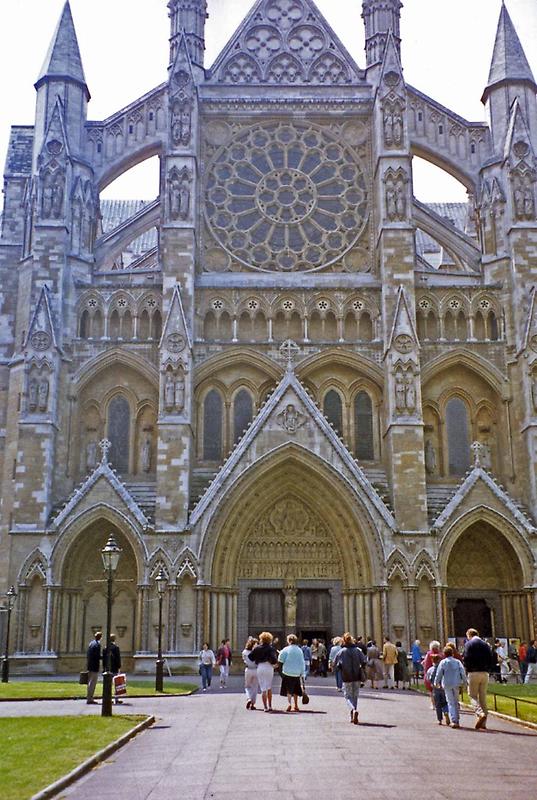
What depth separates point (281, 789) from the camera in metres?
11.5

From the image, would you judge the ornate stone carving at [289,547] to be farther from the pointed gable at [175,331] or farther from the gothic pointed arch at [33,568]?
the gothic pointed arch at [33,568]

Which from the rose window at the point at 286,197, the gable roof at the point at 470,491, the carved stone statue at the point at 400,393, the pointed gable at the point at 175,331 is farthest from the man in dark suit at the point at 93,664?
the rose window at the point at 286,197

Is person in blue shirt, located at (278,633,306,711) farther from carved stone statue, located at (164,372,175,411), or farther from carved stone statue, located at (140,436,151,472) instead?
carved stone statue, located at (140,436,151,472)

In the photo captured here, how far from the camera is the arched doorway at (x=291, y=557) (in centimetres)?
3556

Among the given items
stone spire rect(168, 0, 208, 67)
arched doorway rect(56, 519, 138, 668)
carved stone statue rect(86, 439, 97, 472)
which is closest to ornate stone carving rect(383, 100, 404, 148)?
stone spire rect(168, 0, 208, 67)

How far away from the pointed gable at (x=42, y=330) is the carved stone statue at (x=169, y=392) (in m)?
4.43

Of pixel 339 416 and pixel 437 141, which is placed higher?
pixel 437 141

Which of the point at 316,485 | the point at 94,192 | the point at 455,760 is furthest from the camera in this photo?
the point at 94,192

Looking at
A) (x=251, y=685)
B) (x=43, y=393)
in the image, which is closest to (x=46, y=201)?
(x=43, y=393)

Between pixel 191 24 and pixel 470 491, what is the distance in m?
23.6

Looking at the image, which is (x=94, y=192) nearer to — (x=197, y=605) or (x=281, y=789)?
(x=197, y=605)

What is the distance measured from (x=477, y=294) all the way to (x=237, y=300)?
31.3 ft

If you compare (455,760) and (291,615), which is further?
(291,615)

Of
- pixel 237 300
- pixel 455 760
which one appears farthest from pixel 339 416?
pixel 455 760
